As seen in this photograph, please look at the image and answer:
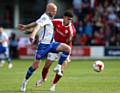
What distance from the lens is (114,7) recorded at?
38.1m

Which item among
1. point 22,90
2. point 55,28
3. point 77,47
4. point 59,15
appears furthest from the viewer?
point 59,15

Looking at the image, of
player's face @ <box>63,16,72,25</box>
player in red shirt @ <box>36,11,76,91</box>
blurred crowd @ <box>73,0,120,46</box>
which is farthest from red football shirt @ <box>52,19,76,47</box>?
blurred crowd @ <box>73,0,120,46</box>

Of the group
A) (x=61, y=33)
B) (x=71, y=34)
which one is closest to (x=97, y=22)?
(x=61, y=33)

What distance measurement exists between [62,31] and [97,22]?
19931 mm

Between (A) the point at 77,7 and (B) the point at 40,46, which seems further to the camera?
(A) the point at 77,7

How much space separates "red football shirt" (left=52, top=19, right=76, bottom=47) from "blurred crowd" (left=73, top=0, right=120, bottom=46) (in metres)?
18.7

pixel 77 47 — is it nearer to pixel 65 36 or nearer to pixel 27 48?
pixel 27 48

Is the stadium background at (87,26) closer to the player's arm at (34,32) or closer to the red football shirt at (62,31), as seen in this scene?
the red football shirt at (62,31)

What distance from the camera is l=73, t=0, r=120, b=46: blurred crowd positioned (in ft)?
120

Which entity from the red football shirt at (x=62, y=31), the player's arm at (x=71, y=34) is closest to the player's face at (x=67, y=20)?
the red football shirt at (x=62, y=31)

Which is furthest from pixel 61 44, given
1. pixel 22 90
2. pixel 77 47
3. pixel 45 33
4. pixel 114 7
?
pixel 114 7

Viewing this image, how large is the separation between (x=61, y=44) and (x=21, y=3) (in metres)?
24.9

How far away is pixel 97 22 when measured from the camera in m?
37.1

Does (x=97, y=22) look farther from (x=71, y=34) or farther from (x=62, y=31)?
(x=71, y=34)
